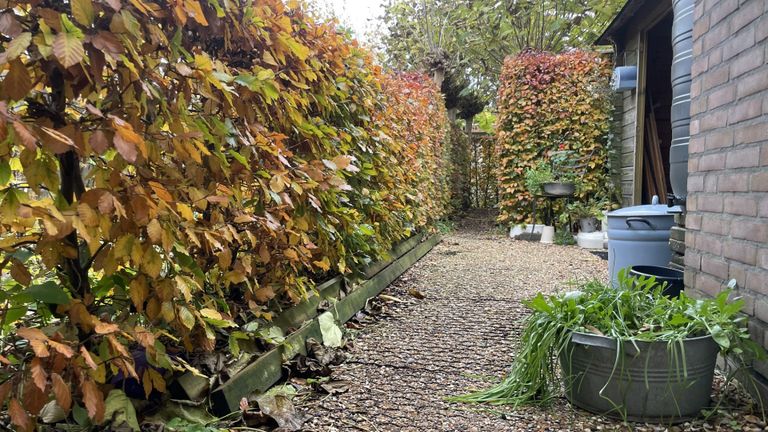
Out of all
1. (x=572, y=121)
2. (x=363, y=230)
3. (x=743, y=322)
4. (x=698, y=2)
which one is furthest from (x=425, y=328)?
A: (x=572, y=121)

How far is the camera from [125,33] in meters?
1.12

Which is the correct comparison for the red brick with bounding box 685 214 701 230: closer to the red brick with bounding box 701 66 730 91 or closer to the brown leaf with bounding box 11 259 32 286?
the red brick with bounding box 701 66 730 91

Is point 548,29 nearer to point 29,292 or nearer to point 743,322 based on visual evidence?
point 743,322

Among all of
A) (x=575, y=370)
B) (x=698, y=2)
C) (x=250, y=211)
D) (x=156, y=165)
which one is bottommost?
(x=575, y=370)

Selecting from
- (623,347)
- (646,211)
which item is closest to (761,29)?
(623,347)

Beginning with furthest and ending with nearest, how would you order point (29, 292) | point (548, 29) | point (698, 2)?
point (548, 29) → point (698, 2) → point (29, 292)

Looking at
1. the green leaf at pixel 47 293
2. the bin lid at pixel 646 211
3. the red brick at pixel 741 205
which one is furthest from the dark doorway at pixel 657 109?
the green leaf at pixel 47 293

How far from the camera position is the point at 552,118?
24.1 ft

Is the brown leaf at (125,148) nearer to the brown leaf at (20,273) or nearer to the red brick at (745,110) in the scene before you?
the brown leaf at (20,273)

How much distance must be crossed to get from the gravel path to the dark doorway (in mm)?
2258

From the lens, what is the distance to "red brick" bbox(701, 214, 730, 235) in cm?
211

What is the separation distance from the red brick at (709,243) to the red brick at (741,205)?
164 mm

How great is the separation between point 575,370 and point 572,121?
239 inches

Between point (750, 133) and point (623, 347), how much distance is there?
38.8 inches
